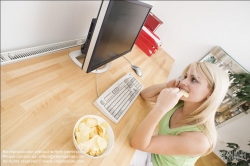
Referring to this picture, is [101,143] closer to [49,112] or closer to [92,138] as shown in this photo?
[92,138]

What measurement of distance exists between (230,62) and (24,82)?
5.61ft

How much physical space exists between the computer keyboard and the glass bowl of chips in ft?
0.35

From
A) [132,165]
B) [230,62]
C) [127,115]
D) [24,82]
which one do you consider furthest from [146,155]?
[230,62]

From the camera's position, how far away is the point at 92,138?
496mm

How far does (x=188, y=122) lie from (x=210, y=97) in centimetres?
18

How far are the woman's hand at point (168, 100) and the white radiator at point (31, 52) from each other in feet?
1.85

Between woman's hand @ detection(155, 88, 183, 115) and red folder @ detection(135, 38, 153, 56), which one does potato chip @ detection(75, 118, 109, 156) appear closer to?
woman's hand @ detection(155, 88, 183, 115)

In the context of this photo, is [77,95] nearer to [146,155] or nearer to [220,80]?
[146,155]

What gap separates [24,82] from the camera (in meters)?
0.54

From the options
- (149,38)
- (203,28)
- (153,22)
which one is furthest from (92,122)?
(203,28)

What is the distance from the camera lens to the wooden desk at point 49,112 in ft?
1.41

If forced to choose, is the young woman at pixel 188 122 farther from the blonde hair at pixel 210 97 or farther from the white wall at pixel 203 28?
the white wall at pixel 203 28

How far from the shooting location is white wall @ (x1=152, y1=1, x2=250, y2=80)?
4.19 feet

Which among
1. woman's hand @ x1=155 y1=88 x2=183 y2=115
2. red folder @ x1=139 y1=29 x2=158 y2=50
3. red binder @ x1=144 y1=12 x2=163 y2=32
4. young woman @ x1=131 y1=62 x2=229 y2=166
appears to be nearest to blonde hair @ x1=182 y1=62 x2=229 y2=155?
young woman @ x1=131 y1=62 x2=229 y2=166
